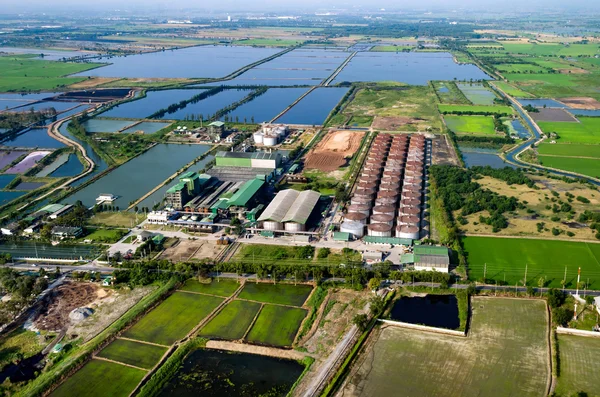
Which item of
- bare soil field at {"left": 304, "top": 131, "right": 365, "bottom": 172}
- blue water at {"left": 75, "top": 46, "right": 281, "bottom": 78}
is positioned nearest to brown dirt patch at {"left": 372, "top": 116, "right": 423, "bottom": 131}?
bare soil field at {"left": 304, "top": 131, "right": 365, "bottom": 172}

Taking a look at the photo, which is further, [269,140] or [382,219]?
[269,140]

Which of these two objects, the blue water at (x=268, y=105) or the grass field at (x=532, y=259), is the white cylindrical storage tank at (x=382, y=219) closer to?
the grass field at (x=532, y=259)

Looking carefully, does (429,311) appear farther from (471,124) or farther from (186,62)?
(186,62)

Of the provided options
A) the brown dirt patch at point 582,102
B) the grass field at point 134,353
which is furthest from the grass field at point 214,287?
the brown dirt patch at point 582,102

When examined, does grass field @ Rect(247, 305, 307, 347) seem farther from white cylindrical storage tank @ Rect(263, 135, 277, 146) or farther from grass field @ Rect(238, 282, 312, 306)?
white cylindrical storage tank @ Rect(263, 135, 277, 146)

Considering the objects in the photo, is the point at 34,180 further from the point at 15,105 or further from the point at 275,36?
the point at 275,36

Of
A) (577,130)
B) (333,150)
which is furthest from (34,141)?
(577,130)

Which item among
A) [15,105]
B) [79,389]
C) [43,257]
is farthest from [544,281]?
[15,105]

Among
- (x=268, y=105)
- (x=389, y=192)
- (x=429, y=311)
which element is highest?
(x=268, y=105)

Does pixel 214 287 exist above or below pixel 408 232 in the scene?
below
